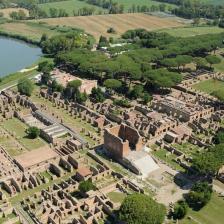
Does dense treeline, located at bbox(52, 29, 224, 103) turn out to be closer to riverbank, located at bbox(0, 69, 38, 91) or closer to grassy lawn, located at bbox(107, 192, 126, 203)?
riverbank, located at bbox(0, 69, 38, 91)

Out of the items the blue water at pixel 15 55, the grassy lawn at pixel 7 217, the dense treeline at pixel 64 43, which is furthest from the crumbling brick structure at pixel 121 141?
the dense treeline at pixel 64 43

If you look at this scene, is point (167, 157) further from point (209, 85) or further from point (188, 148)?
point (209, 85)

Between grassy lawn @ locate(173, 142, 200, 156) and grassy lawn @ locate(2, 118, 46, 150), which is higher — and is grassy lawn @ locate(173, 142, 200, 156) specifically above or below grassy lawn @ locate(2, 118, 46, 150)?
above

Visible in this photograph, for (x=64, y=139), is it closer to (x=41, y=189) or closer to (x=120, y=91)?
(x=41, y=189)

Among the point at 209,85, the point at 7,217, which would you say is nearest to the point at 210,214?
the point at 7,217

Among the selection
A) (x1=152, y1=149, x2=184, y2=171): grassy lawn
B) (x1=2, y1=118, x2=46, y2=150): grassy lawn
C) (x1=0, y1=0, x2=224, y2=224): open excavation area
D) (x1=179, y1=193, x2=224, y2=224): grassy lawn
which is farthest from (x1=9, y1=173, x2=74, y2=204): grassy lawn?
(x1=179, y1=193, x2=224, y2=224): grassy lawn

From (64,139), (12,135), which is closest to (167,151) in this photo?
(64,139)
